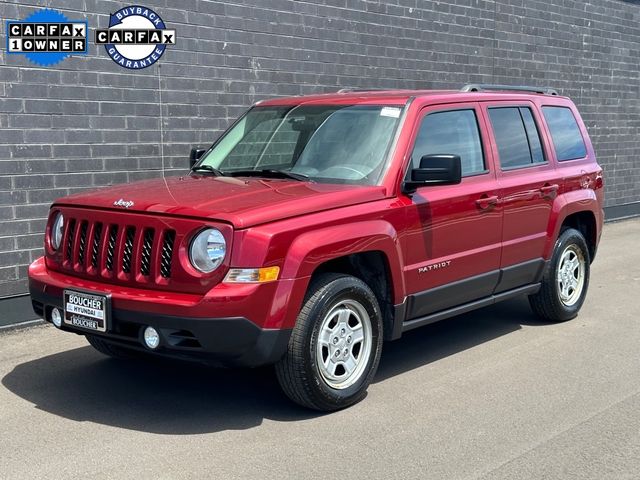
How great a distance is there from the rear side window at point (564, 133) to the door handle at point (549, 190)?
0.38 metres

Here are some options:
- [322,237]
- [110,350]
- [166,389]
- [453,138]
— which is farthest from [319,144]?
[110,350]

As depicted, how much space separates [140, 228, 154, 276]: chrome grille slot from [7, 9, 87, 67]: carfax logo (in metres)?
3.29

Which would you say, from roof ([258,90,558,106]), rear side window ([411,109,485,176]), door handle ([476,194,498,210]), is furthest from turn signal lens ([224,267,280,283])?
door handle ([476,194,498,210])

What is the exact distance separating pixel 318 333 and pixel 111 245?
135 centimetres

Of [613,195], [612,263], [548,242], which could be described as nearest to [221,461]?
[548,242]

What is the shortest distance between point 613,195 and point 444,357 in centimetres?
1054

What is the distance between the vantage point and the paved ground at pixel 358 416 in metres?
4.43

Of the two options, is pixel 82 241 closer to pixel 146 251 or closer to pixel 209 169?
pixel 146 251

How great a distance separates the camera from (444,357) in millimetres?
6496

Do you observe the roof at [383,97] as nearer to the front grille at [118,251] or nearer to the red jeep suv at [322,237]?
the red jeep suv at [322,237]

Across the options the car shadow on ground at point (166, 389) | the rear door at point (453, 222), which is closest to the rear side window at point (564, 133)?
the rear door at point (453, 222)

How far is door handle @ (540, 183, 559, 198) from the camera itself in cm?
706

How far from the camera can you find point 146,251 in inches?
197

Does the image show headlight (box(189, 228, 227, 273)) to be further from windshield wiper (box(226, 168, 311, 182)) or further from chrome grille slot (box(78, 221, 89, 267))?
windshield wiper (box(226, 168, 311, 182))
